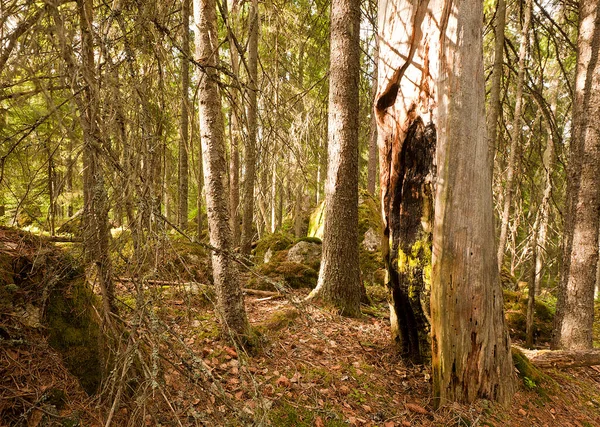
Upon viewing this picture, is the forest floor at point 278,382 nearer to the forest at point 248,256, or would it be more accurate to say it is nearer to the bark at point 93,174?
the forest at point 248,256

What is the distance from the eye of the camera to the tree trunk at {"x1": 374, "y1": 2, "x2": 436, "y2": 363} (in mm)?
3385

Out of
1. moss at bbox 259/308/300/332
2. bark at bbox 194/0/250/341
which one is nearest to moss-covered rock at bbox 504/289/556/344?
moss at bbox 259/308/300/332

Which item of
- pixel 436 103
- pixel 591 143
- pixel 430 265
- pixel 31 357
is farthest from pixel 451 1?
pixel 31 357

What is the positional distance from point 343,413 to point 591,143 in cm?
494

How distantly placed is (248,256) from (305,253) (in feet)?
11.6

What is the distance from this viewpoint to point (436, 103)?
3.26 m

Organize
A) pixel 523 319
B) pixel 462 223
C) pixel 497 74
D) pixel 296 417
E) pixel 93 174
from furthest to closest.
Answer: pixel 523 319
pixel 497 74
pixel 462 223
pixel 296 417
pixel 93 174

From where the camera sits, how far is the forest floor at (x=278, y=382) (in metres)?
2.03

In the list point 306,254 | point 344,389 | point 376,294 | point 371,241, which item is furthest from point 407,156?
point 371,241

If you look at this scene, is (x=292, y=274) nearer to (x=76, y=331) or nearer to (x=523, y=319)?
(x=523, y=319)

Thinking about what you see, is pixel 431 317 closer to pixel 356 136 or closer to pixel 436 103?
pixel 436 103

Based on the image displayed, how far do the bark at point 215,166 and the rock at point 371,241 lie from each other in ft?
16.5

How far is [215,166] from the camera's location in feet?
11.3

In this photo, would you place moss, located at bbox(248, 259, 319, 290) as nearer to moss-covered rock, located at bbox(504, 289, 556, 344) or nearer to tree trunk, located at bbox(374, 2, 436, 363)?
tree trunk, located at bbox(374, 2, 436, 363)
